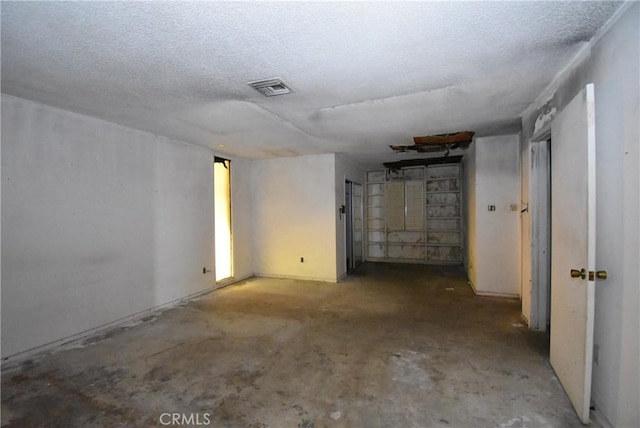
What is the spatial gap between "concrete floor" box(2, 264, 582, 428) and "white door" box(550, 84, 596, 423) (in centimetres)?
27

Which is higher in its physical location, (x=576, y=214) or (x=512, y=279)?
(x=576, y=214)

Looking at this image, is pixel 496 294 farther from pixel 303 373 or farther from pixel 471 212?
pixel 303 373

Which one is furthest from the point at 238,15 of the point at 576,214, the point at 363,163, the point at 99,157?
the point at 363,163

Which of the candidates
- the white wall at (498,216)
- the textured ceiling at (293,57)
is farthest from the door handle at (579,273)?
the white wall at (498,216)

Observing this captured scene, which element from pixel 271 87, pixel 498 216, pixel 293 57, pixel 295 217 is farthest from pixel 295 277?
pixel 293 57

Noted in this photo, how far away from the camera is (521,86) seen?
2654 mm

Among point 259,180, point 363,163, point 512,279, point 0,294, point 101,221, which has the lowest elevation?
point 512,279

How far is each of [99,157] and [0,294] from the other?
160 cm

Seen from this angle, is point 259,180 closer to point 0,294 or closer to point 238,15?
point 0,294

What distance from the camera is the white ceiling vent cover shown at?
2465mm

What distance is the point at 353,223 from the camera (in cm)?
728

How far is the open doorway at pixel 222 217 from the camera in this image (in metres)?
5.34

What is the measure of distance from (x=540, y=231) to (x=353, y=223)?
440cm

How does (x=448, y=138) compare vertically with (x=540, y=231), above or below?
above
